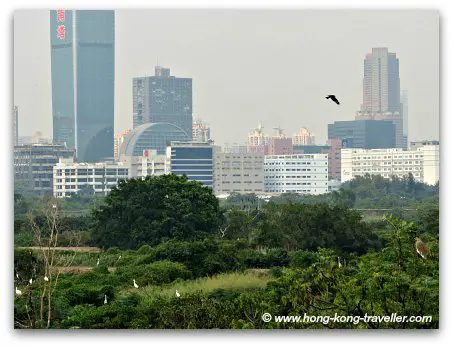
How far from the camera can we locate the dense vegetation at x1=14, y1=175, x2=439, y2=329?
7.09 meters

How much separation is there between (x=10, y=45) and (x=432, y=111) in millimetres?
3054

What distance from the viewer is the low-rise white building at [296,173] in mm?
10016

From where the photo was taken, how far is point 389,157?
1083cm

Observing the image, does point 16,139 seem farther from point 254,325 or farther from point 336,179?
point 336,179

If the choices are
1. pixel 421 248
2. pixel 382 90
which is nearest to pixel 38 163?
pixel 382 90

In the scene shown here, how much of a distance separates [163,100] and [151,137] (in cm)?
33

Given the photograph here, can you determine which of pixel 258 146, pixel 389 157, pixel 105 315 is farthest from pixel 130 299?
pixel 389 157

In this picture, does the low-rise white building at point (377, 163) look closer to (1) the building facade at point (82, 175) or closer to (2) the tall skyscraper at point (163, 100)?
(2) the tall skyscraper at point (163, 100)

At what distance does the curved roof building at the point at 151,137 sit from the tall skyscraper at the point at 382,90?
1575 mm

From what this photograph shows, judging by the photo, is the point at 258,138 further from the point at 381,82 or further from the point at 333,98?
the point at 381,82

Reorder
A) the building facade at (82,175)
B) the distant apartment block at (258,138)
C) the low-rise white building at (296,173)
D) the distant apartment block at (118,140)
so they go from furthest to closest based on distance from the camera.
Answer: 1. the low-rise white building at (296,173)
2. the building facade at (82,175)
3. the distant apartment block at (118,140)
4. the distant apartment block at (258,138)

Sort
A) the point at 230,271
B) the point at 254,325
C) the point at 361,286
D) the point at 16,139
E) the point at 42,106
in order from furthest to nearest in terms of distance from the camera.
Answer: the point at 230,271, the point at 42,106, the point at 16,139, the point at 254,325, the point at 361,286

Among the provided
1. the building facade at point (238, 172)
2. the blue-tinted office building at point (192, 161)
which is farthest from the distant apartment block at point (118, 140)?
the building facade at point (238, 172)

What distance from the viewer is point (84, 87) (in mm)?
10000
